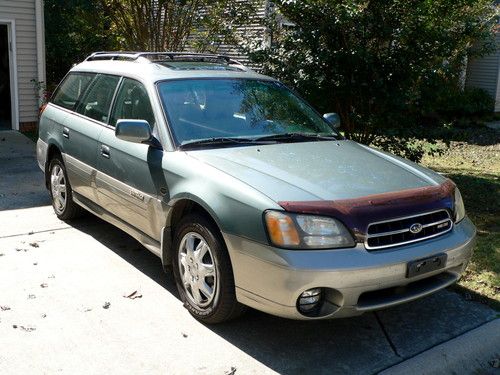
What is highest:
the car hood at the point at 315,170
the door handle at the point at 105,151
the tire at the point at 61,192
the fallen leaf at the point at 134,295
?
the car hood at the point at 315,170

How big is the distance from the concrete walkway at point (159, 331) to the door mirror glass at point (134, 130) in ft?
3.95

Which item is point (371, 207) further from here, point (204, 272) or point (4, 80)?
point (4, 80)

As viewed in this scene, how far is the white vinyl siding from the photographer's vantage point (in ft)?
38.4

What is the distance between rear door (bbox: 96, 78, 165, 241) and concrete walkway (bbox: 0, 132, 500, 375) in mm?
527

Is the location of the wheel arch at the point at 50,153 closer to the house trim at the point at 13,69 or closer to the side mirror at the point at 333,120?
the side mirror at the point at 333,120

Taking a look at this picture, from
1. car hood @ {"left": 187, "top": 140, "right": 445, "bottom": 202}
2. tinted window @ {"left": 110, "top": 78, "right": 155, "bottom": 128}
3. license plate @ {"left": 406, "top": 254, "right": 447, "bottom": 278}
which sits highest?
tinted window @ {"left": 110, "top": 78, "right": 155, "bottom": 128}

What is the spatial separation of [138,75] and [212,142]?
1070 mm

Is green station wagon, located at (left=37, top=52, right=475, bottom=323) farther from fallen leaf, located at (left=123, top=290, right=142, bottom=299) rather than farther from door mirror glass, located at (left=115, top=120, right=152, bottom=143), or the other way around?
fallen leaf, located at (left=123, top=290, right=142, bottom=299)

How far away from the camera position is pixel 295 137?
15.5 ft

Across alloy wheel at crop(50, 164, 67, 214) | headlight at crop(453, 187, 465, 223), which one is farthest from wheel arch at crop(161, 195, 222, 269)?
alloy wheel at crop(50, 164, 67, 214)

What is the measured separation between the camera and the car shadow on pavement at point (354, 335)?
3.65 meters

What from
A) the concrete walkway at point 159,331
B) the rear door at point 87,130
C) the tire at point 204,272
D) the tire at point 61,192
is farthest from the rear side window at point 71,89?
the tire at point 204,272

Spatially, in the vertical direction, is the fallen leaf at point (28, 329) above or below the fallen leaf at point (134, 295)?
below

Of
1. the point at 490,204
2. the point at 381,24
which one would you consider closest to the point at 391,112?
the point at 381,24
